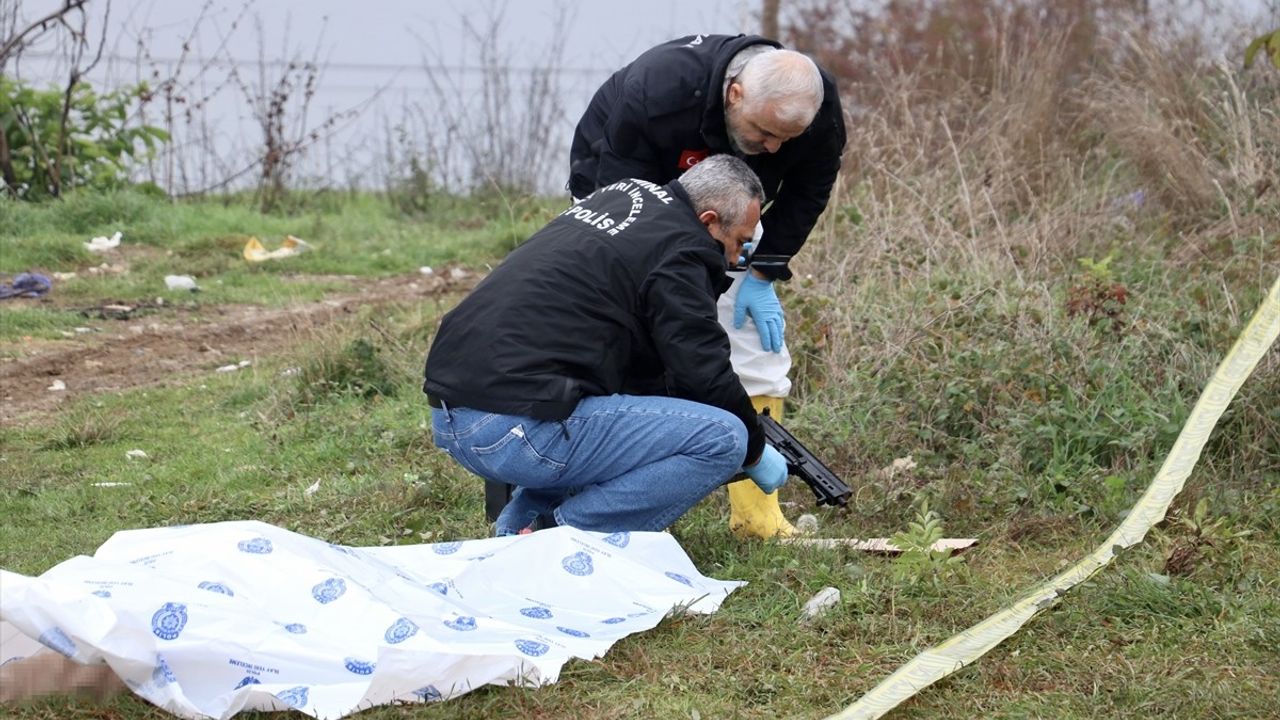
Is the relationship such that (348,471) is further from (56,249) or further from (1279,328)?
(56,249)

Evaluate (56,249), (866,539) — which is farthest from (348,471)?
(56,249)

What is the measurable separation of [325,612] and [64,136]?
28.0 feet

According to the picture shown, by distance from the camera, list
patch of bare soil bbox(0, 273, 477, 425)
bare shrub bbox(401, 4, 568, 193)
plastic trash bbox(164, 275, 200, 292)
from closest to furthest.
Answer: patch of bare soil bbox(0, 273, 477, 425) → plastic trash bbox(164, 275, 200, 292) → bare shrub bbox(401, 4, 568, 193)

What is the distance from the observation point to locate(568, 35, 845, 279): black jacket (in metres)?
4.09

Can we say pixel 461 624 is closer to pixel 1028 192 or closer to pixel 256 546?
pixel 256 546

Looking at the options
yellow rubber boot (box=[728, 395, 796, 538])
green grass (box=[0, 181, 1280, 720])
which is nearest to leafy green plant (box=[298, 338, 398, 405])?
green grass (box=[0, 181, 1280, 720])

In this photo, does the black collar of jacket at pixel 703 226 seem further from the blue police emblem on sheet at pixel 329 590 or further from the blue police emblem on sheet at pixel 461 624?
the blue police emblem on sheet at pixel 329 590

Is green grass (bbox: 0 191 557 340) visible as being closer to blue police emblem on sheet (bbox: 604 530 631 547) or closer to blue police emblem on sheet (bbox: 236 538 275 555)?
blue police emblem on sheet (bbox: 604 530 631 547)

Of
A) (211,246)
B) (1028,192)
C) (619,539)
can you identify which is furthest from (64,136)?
(619,539)

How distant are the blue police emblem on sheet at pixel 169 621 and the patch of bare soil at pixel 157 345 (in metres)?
3.53

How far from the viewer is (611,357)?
3814mm

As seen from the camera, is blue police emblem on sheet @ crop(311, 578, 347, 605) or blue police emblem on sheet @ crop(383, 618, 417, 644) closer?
blue police emblem on sheet @ crop(383, 618, 417, 644)

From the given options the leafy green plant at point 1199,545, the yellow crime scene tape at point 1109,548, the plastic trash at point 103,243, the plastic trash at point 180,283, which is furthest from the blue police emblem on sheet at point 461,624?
the plastic trash at point 103,243

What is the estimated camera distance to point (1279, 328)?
13.5ft
